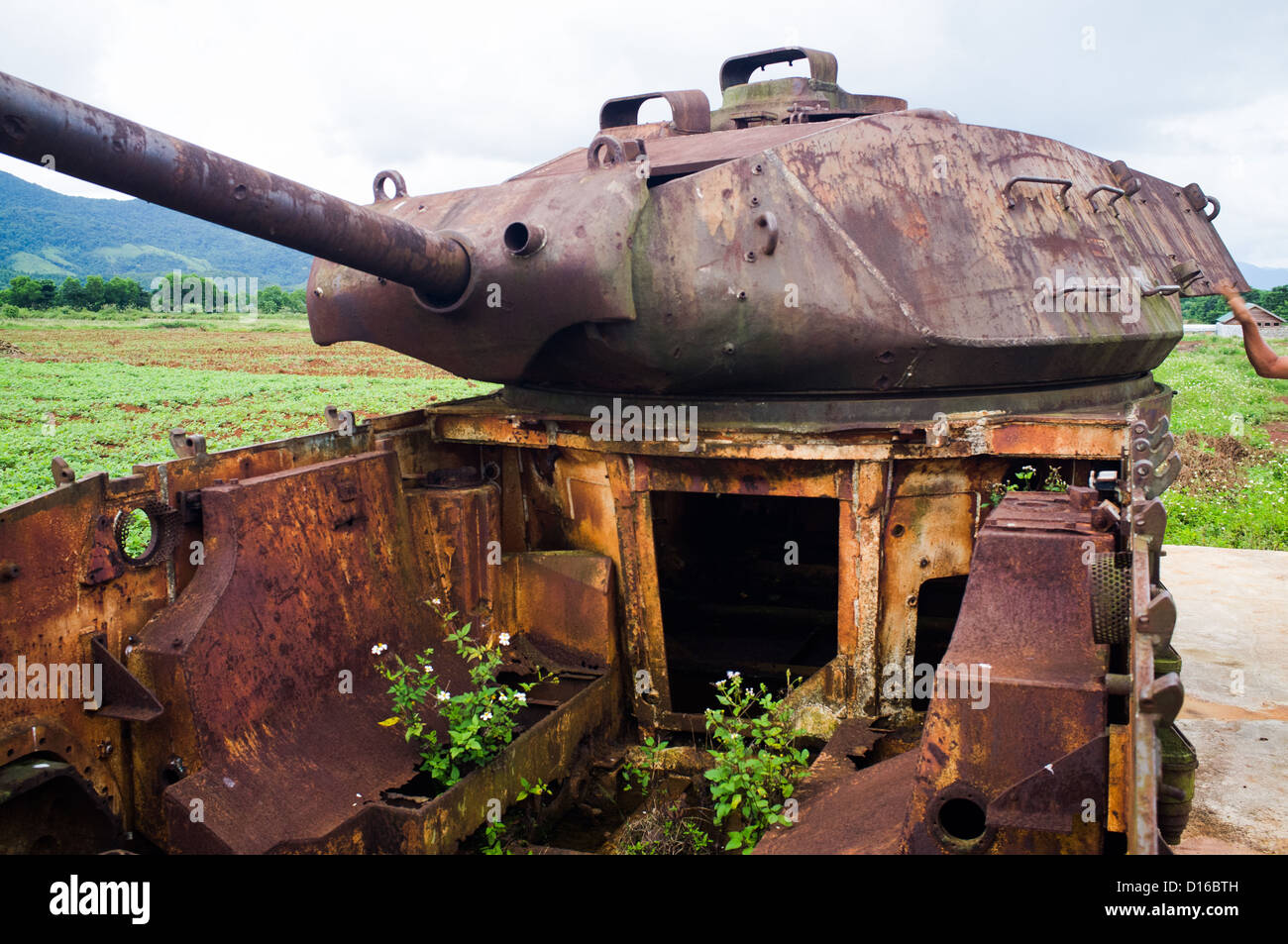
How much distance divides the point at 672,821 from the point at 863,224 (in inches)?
100

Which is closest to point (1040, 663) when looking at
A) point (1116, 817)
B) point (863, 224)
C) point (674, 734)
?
point (1116, 817)

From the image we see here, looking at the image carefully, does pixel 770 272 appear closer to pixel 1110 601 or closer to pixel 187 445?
pixel 1110 601

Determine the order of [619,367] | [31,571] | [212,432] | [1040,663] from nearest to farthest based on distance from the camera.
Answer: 1. [1040,663]
2. [31,571]
3. [619,367]
4. [212,432]

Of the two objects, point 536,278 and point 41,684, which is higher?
point 536,278

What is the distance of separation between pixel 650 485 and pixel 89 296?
5953 centimetres

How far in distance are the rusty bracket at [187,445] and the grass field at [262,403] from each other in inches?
231

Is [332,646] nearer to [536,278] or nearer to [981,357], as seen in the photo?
[536,278]

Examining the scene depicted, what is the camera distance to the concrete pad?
15.4 feet

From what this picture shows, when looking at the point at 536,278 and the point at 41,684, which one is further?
the point at 536,278

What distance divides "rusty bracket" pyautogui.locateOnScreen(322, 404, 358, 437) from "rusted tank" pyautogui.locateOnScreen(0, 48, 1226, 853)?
A: 0.03 metres

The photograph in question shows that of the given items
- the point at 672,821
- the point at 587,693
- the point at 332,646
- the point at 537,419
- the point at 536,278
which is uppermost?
the point at 536,278

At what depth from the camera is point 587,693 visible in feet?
16.5

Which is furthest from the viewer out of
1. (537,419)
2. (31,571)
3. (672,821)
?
(537,419)

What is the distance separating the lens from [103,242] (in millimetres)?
163375
